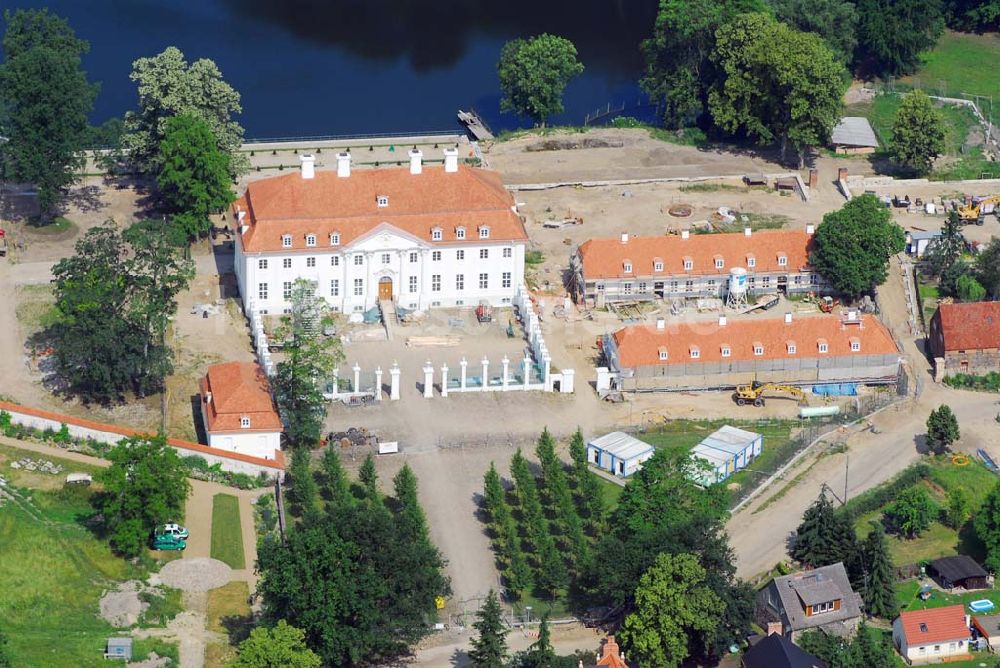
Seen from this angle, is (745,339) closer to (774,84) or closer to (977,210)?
(977,210)

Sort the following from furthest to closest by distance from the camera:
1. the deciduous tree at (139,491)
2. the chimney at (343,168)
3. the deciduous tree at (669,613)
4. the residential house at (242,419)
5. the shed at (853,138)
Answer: the shed at (853,138)
the chimney at (343,168)
the residential house at (242,419)
the deciduous tree at (139,491)
the deciduous tree at (669,613)

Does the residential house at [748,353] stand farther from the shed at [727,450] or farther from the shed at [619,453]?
the shed at [619,453]

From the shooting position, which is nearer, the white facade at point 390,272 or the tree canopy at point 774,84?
the white facade at point 390,272

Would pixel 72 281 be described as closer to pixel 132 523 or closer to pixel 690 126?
pixel 132 523

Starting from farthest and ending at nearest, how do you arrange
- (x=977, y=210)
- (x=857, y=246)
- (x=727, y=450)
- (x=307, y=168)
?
(x=977, y=210) → (x=857, y=246) → (x=307, y=168) → (x=727, y=450)

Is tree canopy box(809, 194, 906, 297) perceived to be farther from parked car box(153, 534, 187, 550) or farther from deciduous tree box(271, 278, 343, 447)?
parked car box(153, 534, 187, 550)

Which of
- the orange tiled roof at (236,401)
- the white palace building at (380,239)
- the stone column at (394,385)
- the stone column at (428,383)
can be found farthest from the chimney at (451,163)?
the orange tiled roof at (236,401)

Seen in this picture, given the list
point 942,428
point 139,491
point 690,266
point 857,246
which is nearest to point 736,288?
point 690,266

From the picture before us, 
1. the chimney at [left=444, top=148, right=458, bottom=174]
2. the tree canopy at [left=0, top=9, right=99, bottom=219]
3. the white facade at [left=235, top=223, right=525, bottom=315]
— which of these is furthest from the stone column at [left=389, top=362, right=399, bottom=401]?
the tree canopy at [left=0, top=9, right=99, bottom=219]
